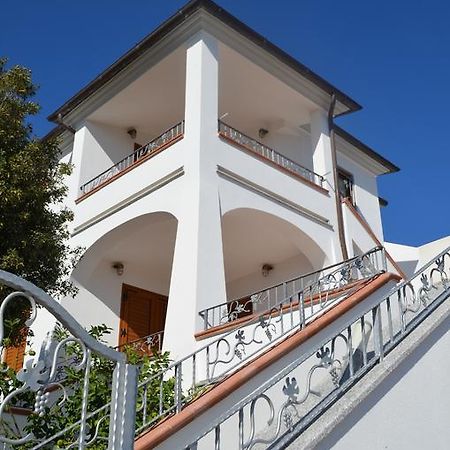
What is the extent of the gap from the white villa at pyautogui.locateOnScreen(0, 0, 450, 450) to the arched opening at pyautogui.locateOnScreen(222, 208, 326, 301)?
0.16 feet

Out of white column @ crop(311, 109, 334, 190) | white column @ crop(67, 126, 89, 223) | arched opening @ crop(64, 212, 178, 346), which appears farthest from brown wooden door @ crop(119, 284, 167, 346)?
white column @ crop(311, 109, 334, 190)

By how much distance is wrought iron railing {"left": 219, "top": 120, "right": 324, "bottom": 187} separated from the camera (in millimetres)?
11734

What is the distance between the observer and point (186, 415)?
5258mm

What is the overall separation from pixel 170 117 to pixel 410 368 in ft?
35.4

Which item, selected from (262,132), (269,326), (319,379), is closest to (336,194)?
(262,132)

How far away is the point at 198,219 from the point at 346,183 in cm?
839

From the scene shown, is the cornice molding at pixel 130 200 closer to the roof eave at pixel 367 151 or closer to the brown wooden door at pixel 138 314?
the brown wooden door at pixel 138 314

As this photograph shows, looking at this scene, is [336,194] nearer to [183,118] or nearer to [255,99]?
[255,99]

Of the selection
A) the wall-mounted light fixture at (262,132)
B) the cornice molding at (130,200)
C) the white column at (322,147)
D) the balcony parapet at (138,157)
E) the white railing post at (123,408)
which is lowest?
the white railing post at (123,408)

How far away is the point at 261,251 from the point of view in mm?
14031

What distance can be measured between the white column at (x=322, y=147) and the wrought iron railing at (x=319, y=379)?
715 cm

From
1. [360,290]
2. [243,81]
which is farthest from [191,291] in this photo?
[243,81]

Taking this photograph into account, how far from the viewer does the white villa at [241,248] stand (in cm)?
486

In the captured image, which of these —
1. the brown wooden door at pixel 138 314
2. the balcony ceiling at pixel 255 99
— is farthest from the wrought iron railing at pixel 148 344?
the balcony ceiling at pixel 255 99
